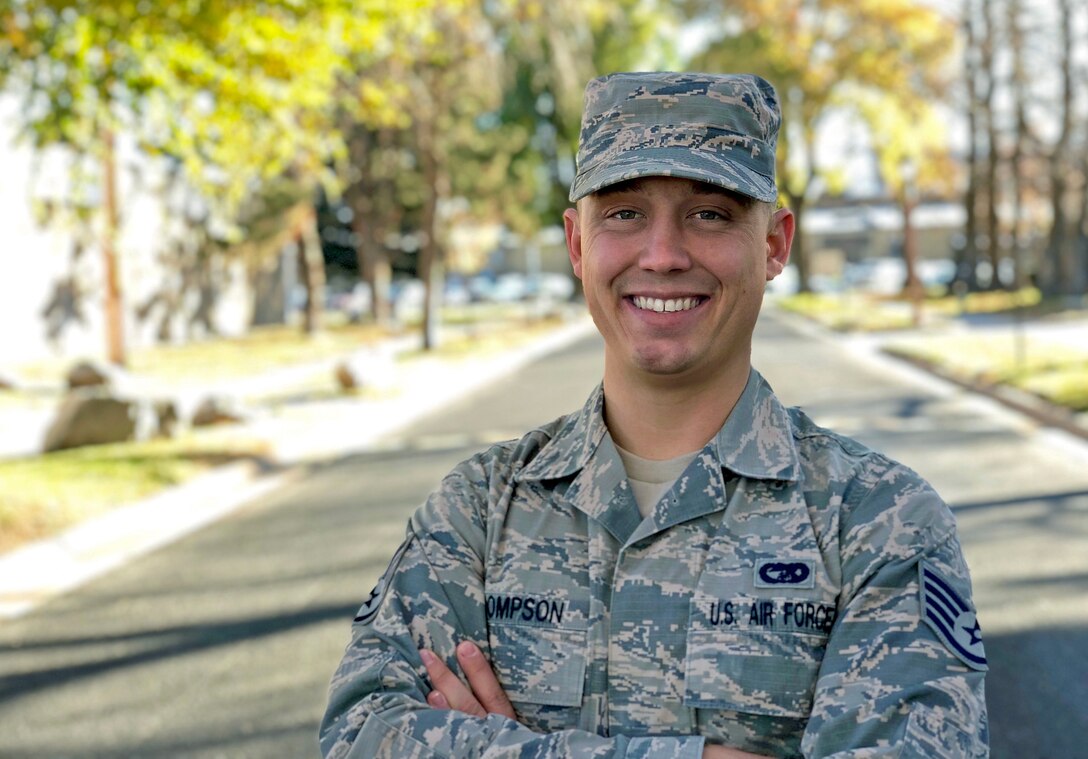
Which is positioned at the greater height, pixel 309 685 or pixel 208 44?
pixel 208 44

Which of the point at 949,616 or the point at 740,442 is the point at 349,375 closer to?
the point at 740,442

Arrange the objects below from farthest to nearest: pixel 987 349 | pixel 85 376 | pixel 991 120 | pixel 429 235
Result: pixel 991 120
pixel 429 235
pixel 987 349
pixel 85 376

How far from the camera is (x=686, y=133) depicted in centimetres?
214

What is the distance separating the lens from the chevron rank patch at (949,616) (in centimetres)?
204

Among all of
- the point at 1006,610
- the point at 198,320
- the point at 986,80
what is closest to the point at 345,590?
the point at 1006,610

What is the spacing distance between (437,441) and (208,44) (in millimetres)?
5387

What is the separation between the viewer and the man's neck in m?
2.27

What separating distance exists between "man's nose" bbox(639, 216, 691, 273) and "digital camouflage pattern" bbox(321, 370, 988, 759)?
28cm

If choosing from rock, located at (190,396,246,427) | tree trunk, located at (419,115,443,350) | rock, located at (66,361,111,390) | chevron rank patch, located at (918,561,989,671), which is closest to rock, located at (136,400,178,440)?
rock, located at (190,396,246,427)

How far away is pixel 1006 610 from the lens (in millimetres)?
6707

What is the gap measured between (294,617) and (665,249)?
5343 millimetres

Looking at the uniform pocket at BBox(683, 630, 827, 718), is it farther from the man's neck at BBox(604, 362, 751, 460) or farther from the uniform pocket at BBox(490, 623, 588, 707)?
the man's neck at BBox(604, 362, 751, 460)

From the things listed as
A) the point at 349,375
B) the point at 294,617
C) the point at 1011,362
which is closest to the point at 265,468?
the point at 294,617

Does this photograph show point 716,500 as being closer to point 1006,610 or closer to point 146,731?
point 146,731
